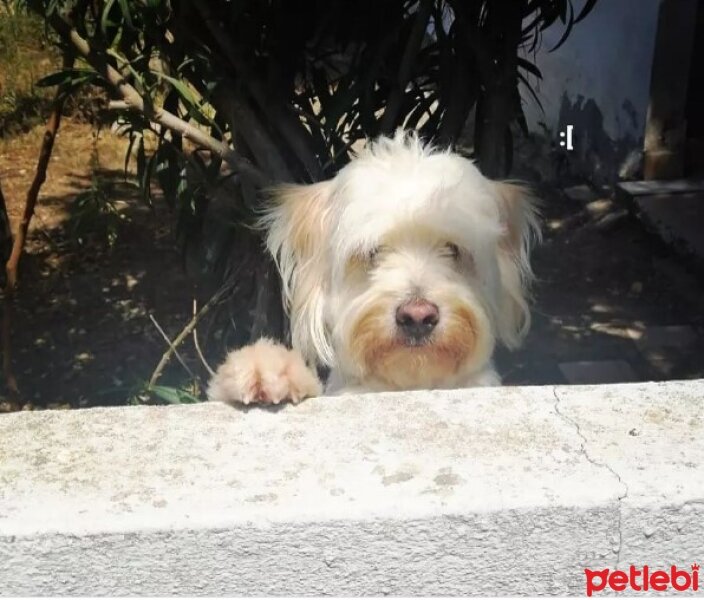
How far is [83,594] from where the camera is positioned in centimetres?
168

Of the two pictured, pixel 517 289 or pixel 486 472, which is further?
pixel 517 289

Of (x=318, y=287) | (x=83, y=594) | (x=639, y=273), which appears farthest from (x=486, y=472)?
(x=639, y=273)

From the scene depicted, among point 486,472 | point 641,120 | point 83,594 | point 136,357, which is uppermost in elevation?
point 641,120

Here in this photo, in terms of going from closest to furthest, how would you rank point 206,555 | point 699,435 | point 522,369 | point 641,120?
point 206,555
point 699,435
point 522,369
point 641,120

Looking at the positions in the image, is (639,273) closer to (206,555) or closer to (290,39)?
(290,39)

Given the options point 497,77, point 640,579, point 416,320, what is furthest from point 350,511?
point 497,77

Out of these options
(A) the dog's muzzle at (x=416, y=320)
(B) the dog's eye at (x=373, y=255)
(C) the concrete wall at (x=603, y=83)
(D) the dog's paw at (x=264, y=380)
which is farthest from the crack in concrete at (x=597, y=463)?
(C) the concrete wall at (x=603, y=83)

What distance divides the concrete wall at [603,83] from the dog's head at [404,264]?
4066 mm

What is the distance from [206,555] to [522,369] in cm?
276

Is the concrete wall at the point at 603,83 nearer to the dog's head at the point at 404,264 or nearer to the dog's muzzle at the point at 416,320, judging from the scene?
the dog's head at the point at 404,264

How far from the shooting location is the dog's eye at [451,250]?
8.09ft

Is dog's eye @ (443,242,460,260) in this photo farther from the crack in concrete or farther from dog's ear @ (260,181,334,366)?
the crack in concrete

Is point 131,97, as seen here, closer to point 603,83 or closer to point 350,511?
point 350,511

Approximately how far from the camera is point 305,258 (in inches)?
105
